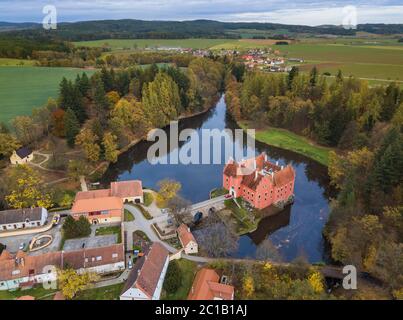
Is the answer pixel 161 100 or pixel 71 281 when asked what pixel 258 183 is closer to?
pixel 71 281

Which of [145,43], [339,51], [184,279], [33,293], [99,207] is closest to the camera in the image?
[33,293]

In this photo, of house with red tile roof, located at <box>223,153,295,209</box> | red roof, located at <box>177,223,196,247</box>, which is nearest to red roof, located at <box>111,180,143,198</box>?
red roof, located at <box>177,223,196,247</box>

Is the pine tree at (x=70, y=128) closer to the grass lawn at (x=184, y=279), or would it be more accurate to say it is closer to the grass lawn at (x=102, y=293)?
the grass lawn at (x=102, y=293)

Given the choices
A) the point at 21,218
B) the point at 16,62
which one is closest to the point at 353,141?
the point at 21,218

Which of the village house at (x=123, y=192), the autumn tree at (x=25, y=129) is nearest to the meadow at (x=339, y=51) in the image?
the village house at (x=123, y=192)

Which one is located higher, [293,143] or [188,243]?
[293,143]

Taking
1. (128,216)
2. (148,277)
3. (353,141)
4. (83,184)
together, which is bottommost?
(128,216)

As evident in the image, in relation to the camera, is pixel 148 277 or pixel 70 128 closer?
pixel 148 277
